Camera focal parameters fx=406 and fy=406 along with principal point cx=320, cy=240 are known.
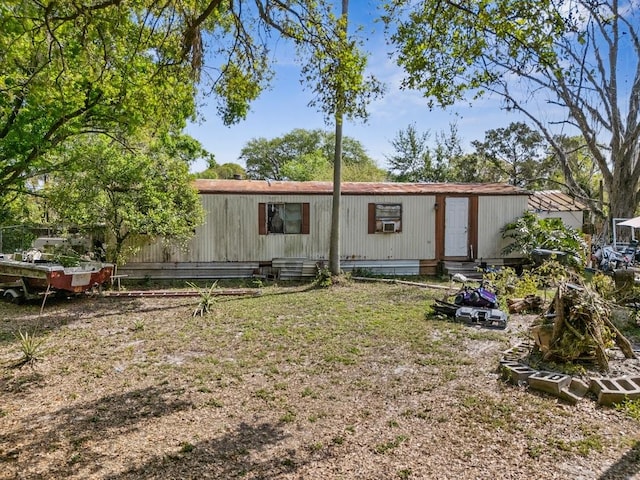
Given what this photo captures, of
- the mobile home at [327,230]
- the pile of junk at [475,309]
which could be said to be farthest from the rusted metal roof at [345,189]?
the pile of junk at [475,309]

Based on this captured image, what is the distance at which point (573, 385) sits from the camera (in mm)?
3883

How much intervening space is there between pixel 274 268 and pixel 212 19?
6915mm

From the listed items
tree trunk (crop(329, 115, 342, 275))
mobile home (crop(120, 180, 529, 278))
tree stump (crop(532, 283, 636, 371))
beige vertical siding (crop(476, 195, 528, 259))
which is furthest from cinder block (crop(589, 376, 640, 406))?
beige vertical siding (crop(476, 195, 528, 259))

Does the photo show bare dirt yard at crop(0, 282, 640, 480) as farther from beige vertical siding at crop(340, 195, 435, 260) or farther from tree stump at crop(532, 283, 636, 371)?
beige vertical siding at crop(340, 195, 435, 260)

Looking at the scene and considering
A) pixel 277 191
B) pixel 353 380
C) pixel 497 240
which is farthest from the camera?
pixel 497 240

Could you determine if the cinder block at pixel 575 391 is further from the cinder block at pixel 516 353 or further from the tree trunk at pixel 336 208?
the tree trunk at pixel 336 208

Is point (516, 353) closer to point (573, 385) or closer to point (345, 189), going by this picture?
point (573, 385)

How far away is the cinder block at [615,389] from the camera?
11.8ft

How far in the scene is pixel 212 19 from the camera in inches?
211

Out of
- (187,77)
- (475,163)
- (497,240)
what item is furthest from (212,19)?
(475,163)

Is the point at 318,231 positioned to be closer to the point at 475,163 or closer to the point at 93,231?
the point at 93,231

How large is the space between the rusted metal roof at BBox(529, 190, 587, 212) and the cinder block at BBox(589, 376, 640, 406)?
1318cm

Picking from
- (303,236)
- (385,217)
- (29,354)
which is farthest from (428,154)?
(29,354)

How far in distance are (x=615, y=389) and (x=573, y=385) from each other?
1.07ft
